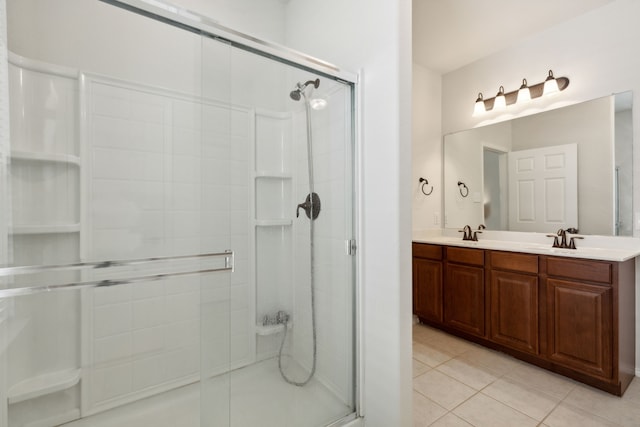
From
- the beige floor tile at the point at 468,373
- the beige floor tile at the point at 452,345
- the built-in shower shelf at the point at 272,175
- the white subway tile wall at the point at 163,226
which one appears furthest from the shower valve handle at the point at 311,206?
the beige floor tile at the point at 452,345

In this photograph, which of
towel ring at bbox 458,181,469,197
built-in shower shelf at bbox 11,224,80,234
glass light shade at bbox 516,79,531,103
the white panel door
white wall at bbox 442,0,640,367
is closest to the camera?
built-in shower shelf at bbox 11,224,80,234

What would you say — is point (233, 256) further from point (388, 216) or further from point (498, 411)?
point (498, 411)

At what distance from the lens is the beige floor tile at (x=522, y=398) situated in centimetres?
167

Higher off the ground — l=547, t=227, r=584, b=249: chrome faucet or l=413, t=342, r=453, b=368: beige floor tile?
l=547, t=227, r=584, b=249: chrome faucet

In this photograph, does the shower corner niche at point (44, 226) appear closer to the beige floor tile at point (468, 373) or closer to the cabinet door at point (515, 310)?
the beige floor tile at point (468, 373)

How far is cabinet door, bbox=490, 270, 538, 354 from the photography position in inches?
81.7

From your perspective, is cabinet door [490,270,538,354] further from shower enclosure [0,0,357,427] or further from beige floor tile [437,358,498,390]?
shower enclosure [0,0,357,427]

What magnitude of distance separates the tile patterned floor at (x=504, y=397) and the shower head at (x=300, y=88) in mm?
1963

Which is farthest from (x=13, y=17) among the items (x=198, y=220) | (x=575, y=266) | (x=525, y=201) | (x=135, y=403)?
(x=525, y=201)

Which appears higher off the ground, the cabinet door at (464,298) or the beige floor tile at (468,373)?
the cabinet door at (464,298)

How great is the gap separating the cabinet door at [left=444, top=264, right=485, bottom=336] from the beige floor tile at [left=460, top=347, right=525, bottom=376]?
155 mm

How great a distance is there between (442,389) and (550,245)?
5.28ft

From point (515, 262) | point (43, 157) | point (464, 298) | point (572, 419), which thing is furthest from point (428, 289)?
point (43, 157)

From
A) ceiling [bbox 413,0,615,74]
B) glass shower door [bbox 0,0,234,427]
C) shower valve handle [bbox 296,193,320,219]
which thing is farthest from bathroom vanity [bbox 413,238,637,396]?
glass shower door [bbox 0,0,234,427]
